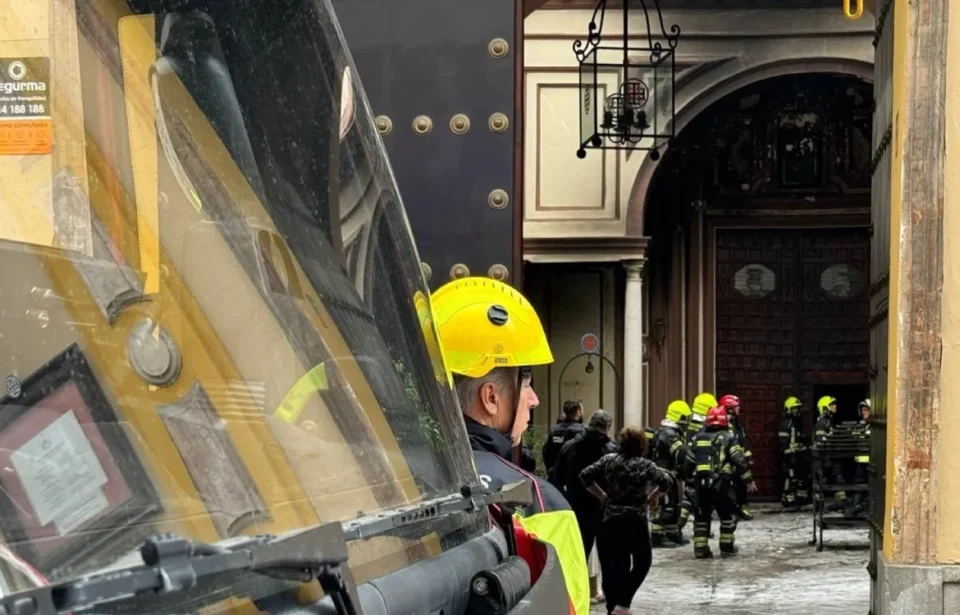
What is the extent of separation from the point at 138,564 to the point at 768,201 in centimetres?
2164

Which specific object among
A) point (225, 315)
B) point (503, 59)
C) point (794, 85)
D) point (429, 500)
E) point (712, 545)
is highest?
point (794, 85)

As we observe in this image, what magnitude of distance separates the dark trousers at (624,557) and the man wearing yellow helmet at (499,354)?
7.45m

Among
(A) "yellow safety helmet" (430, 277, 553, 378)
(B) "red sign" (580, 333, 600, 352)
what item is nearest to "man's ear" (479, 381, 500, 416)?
(A) "yellow safety helmet" (430, 277, 553, 378)

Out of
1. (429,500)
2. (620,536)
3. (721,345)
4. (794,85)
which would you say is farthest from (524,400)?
(721,345)

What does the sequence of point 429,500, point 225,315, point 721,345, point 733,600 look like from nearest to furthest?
point 225,315
point 429,500
point 733,600
point 721,345

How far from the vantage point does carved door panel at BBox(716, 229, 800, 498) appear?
22.3 m

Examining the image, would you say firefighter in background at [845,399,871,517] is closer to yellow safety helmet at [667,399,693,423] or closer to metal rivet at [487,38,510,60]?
yellow safety helmet at [667,399,693,423]

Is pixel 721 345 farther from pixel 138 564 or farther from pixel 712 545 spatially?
pixel 138 564

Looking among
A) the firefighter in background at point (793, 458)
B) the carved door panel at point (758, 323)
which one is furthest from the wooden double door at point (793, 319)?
the firefighter in background at point (793, 458)

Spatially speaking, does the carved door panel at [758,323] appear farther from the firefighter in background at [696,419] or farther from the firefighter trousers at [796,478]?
the firefighter in background at [696,419]

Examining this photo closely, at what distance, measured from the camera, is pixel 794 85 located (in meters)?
20.3

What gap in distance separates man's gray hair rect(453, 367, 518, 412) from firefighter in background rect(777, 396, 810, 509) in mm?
18843

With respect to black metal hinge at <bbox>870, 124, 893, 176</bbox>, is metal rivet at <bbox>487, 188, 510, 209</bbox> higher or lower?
lower

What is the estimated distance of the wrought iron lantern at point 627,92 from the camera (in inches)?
615
